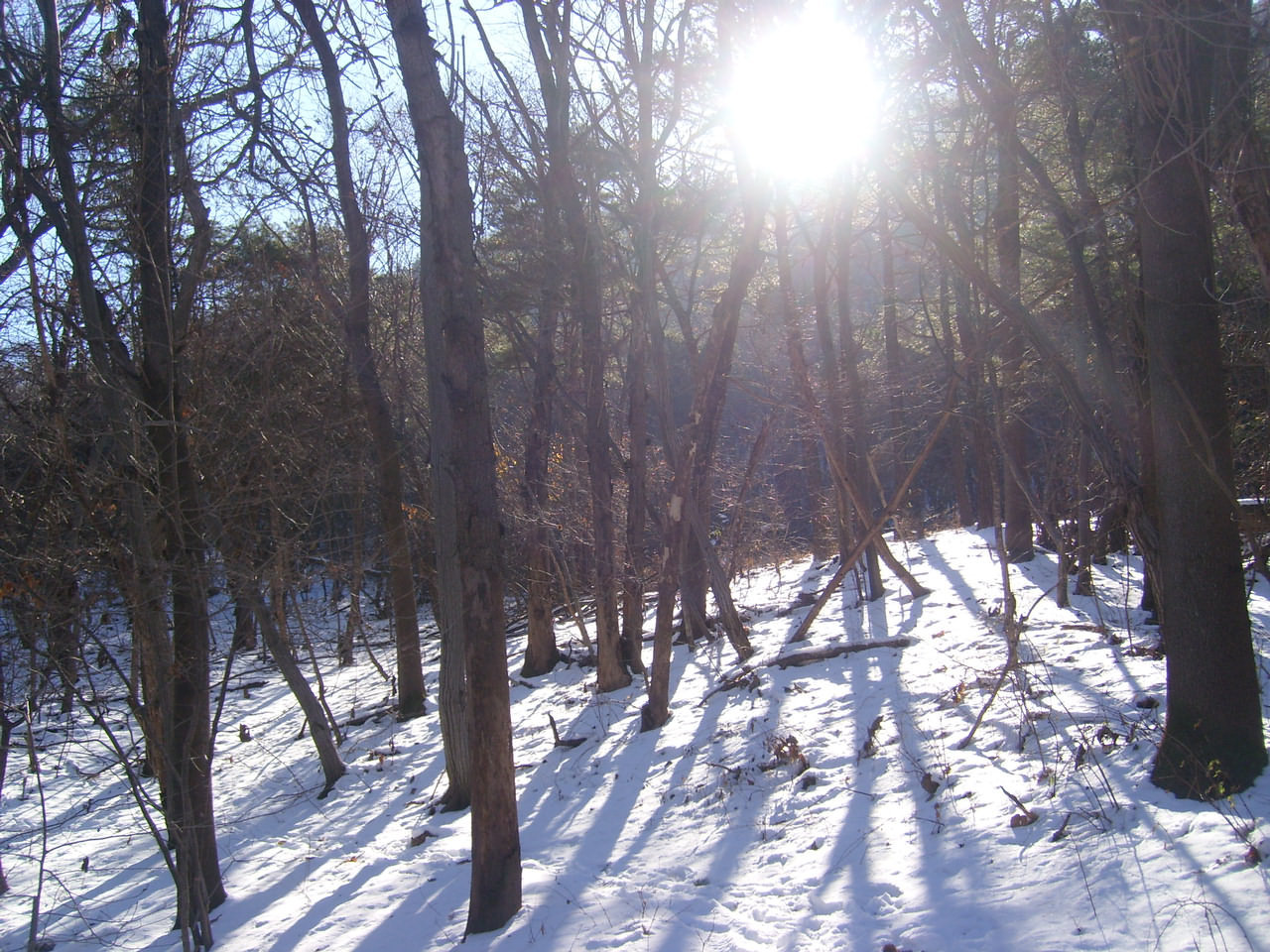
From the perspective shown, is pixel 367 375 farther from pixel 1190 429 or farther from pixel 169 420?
pixel 1190 429

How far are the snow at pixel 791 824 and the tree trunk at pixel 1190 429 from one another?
31 centimetres

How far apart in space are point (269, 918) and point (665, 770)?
11.0 feet

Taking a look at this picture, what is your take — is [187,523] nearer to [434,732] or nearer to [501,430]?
[434,732]

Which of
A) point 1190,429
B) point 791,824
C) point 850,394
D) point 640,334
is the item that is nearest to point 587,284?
point 640,334

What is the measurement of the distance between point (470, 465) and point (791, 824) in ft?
10.9

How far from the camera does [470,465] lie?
5203 millimetres

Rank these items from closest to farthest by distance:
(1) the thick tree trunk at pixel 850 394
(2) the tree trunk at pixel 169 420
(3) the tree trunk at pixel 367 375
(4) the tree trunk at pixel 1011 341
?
(2) the tree trunk at pixel 169 420 → (4) the tree trunk at pixel 1011 341 → (3) the tree trunk at pixel 367 375 → (1) the thick tree trunk at pixel 850 394

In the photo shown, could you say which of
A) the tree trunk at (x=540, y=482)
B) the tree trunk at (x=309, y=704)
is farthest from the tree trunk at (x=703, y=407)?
the tree trunk at (x=309, y=704)

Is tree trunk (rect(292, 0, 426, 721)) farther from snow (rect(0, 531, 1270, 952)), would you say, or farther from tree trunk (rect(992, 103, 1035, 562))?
tree trunk (rect(992, 103, 1035, 562))

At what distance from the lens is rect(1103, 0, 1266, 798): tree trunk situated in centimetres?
466

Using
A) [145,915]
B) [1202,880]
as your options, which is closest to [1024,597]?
[1202,880]

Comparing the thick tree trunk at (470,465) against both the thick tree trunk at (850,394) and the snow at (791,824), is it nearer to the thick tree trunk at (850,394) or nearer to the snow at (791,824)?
the snow at (791,824)

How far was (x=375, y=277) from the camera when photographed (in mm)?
14070

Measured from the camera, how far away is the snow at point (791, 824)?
14.2 ft
